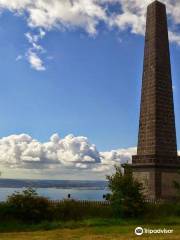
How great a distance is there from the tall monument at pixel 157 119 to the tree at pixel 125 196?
1631 centimetres

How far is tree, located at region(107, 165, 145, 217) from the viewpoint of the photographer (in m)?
29.6

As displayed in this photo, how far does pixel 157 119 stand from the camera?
48.5 metres

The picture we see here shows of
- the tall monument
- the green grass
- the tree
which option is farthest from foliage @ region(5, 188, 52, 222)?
the tall monument

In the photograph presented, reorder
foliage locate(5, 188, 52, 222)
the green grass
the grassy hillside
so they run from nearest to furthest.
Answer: the grassy hillside < the green grass < foliage locate(5, 188, 52, 222)

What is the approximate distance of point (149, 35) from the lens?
51875 mm

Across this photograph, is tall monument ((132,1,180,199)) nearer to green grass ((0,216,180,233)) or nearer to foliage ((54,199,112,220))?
foliage ((54,199,112,220))

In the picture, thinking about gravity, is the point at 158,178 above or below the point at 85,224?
above

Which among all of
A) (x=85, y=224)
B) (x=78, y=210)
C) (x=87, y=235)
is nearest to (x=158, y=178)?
(x=78, y=210)

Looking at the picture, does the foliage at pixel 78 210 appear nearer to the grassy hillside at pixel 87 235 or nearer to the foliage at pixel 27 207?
the foliage at pixel 27 207

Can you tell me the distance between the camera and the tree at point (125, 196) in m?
29.6

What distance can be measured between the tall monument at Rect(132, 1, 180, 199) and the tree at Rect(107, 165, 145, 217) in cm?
1631

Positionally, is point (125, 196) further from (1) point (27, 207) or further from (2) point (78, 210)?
(1) point (27, 207)

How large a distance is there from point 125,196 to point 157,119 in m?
20.0

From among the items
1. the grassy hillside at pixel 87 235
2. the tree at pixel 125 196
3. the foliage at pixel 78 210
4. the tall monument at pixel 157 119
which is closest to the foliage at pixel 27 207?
the foliage at pixel 78 210
